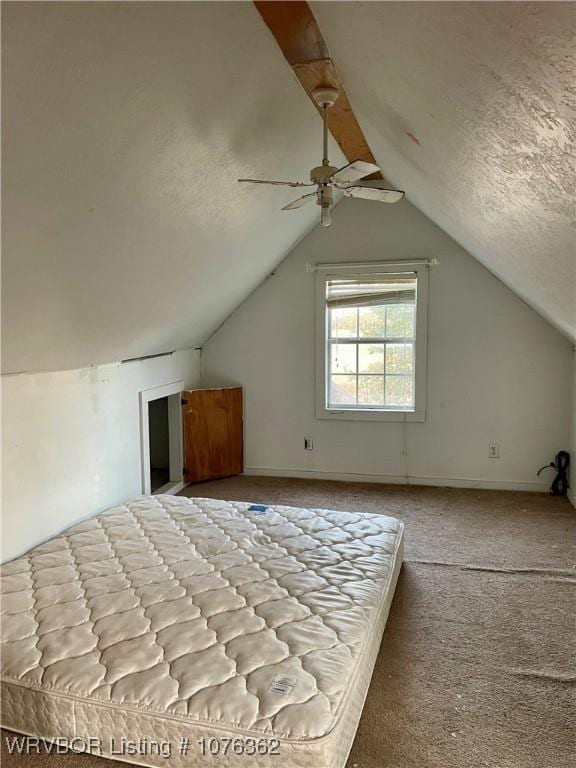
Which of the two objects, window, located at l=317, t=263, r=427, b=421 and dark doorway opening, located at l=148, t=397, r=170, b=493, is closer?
window, located at l=317, t=263, r=427, b=421

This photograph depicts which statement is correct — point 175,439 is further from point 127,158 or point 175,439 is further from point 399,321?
point 127,158

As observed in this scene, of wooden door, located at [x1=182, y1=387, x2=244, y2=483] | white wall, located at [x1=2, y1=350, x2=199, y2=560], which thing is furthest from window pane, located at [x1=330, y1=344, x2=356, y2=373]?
white wall, located at [x1=2, y1=350, x2=199, y2=560]

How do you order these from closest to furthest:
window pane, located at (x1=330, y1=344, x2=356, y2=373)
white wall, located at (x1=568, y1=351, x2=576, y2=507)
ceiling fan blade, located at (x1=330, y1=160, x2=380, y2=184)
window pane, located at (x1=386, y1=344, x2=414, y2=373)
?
1. ceiling fan blade, located at (x1=330, y1=160, x2=380, y2=184)
2. white wall, located at (x1=568, y1=351, x2=576, y2=507)
3. window pane, located at (x1=386, y1=344, x2=414, y2=373)
4. window pane, located at (x1=330, y1=344, x2=356, y2=373)

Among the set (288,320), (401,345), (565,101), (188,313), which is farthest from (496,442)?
(565,101)

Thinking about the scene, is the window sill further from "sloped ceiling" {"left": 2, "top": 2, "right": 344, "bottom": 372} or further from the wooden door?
"sloped ceiling" {"left": 2, "top": 2, "right": 344, "bottom": 372}

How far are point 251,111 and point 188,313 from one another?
189 cm

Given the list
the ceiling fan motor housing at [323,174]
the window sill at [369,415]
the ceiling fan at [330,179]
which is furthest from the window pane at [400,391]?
the ceiling fan motor housing at [323,174]

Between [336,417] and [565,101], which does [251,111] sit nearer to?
[565,101]

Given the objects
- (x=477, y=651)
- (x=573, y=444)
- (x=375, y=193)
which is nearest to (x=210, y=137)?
(x=375, y=193)

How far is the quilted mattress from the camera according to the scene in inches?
63.1

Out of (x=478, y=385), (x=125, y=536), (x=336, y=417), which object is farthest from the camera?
(x=336, y=417)

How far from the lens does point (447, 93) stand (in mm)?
1631

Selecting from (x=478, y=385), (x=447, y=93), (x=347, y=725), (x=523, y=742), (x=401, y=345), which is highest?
(x=447, y=93)

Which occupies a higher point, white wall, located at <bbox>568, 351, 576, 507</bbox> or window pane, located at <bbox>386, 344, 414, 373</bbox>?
Answer: window pane, located at <bbox>386, 344, 414, 373</bbox>
